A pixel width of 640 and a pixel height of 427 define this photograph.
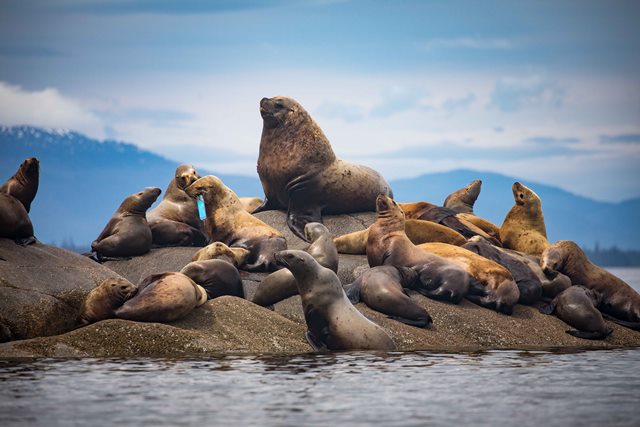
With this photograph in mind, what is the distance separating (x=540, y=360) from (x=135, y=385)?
492cm

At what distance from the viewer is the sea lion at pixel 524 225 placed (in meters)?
19.1

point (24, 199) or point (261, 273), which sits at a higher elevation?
point (24, 199)

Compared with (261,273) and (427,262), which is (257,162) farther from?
(427,262)

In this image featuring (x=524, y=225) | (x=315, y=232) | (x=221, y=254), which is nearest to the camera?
(x=315, y=232)

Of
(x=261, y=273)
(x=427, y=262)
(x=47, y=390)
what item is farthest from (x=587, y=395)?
(x=261, y=273)

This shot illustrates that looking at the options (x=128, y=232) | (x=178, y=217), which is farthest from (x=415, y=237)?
(x=128, y=232)

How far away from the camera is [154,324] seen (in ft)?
41.5

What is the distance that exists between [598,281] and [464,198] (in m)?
6.18

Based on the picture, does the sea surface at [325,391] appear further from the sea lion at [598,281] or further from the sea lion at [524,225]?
the sea lion at [524,225]

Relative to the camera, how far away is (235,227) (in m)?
17.5

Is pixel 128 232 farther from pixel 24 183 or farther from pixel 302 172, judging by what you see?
pixel 302 172

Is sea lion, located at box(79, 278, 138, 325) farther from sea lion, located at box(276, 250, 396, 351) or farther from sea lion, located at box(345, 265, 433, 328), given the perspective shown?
sea lion, located at box(345, 265, 433, 328)

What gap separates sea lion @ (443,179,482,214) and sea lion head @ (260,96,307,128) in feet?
14.6

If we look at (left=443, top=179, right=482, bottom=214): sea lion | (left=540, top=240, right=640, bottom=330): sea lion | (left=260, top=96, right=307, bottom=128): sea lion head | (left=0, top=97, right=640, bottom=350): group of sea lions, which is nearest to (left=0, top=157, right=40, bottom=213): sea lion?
(left=0, top=97, right=640, bottom=350): group of sea lions
